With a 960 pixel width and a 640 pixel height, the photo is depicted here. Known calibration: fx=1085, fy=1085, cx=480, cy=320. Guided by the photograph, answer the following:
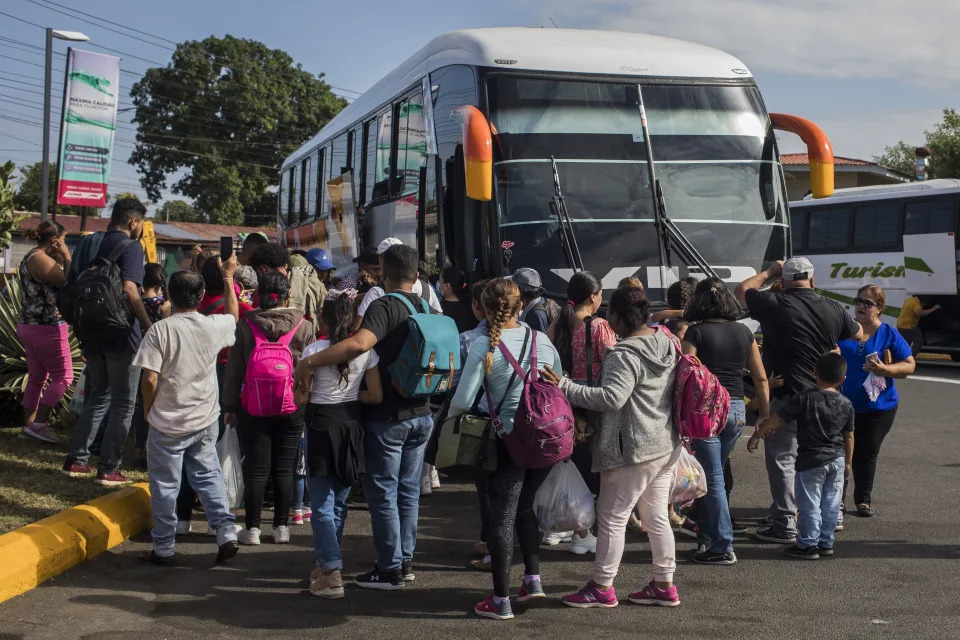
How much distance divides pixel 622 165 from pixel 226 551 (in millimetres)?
5492

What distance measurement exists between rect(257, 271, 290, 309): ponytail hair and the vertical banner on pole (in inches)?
654

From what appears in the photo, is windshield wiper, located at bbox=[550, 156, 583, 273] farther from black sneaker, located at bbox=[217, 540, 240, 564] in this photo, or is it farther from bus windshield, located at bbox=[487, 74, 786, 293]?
black sneaker, located at bbox=[217, 540, 240, 564]

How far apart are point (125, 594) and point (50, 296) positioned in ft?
12.0

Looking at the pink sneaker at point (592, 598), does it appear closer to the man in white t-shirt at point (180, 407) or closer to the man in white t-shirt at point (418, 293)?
the man in white t-shirt at point (180, 407)

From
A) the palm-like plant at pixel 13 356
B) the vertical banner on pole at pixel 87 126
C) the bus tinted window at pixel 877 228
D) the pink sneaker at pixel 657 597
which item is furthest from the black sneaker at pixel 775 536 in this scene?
the vertical banner on pole at pixel 87 126

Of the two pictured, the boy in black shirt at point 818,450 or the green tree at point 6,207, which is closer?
the boy in black shirt at point 818,450

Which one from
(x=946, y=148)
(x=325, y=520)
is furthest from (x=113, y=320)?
(x=946, y=148)

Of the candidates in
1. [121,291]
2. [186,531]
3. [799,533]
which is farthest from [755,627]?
[121,291]

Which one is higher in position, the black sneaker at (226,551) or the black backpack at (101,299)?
the black backpack at (101,299)

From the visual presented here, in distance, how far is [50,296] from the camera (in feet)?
28.0

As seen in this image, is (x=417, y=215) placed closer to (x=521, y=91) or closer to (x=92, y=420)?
(x=521, y=91)

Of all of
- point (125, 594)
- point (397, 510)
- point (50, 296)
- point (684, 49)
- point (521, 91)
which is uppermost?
point (684, 49)

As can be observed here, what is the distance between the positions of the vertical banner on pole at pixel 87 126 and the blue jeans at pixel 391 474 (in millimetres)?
17570

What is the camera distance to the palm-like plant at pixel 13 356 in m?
9.67
